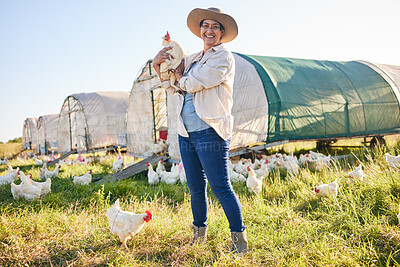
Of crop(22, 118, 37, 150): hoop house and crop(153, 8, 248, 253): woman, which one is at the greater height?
crop(153, 8, 248, 253): woman

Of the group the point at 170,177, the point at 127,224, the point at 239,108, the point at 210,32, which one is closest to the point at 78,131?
the point at 239,108

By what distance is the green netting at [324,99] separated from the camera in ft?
27.9

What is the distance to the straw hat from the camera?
2393 mm

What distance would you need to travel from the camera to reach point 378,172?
404 centimetres

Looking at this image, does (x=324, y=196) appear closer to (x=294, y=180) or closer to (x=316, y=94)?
(x=294, y=180)

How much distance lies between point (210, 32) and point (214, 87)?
0.52 m

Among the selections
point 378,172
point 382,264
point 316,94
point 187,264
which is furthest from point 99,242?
point 316,94

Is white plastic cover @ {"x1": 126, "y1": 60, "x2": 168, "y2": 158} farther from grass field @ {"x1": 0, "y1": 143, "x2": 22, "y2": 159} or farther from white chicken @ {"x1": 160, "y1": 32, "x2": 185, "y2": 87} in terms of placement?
grass field @ {"x1": 0, "y1": 143, "x2": 22, "y2": 159}

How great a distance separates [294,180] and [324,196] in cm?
93

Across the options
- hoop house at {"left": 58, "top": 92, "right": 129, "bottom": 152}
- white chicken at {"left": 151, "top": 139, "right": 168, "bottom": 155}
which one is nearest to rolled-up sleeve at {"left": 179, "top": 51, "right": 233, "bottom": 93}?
white chicken at {"left": 151, "top": 139, "right": 168, "bottom": 155}

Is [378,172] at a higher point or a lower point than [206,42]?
lower

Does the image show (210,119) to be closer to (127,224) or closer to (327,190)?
(127,224)

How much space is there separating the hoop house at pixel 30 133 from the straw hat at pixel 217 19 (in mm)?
25253

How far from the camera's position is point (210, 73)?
2.18 m
